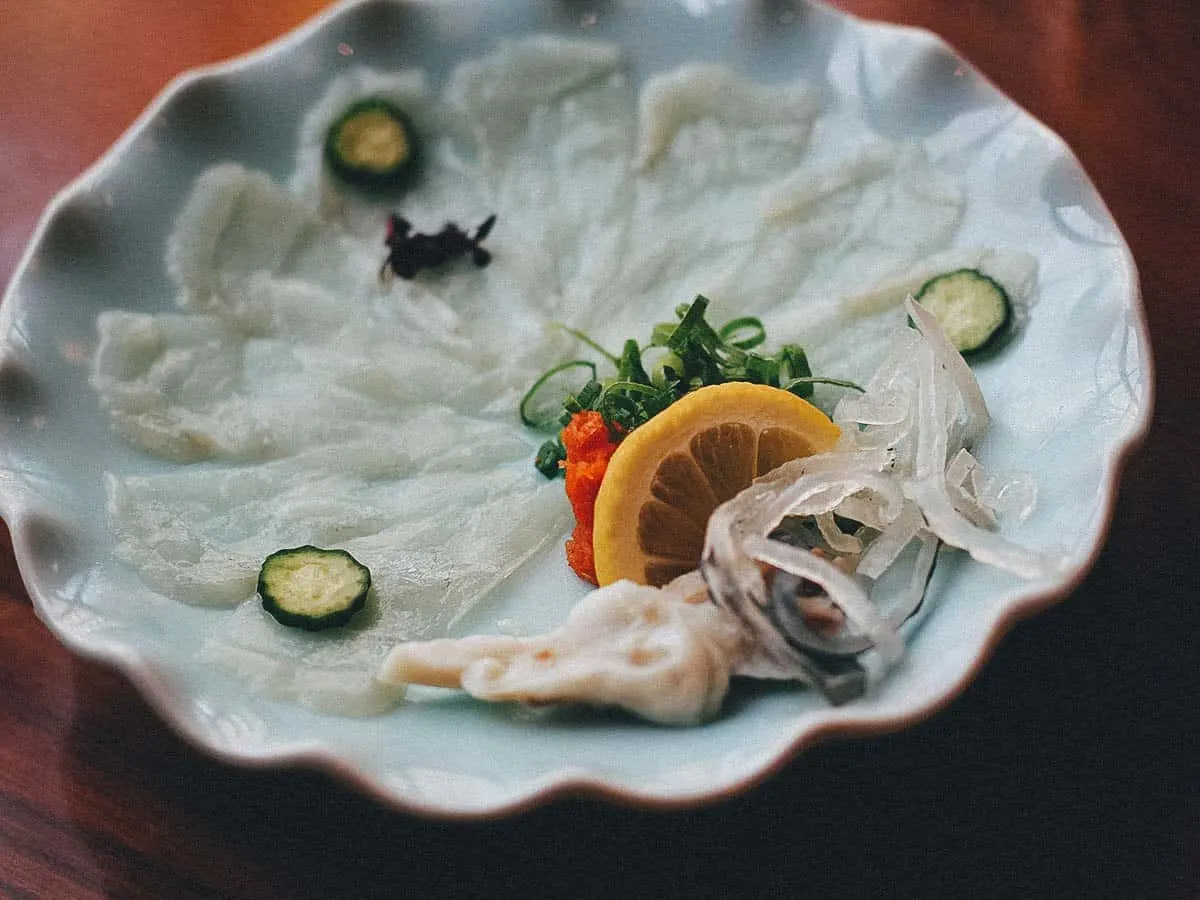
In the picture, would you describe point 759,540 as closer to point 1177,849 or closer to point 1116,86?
point 1177,849

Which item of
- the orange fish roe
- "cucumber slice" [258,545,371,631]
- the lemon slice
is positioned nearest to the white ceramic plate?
"cucumber slice" [258,545,371,631]

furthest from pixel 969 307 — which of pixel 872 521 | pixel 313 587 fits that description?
pixel 313 587

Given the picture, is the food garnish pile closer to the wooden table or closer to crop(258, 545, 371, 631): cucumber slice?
crop(258, 545, 371, 631): cucumber slice

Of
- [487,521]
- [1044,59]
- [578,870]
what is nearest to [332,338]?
[487,521]

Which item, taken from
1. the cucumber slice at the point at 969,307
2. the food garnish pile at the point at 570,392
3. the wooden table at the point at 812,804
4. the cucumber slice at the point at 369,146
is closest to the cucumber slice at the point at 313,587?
the food garnish pile at the point at 570,392

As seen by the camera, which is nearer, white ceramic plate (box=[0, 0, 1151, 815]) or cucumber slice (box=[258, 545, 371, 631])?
white ceramic plate (box=[0, 0, 1151, 815])

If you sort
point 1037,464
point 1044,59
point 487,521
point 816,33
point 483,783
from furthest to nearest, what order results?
point 1044,59 < point 816,33 < point 487,521 < point 1037,464 < point 483,783
